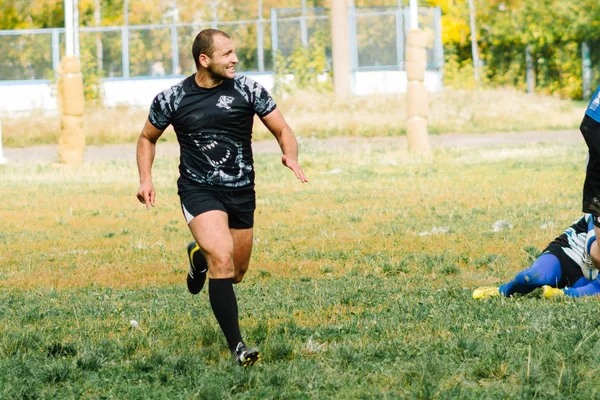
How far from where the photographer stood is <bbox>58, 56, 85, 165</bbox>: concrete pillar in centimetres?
2219

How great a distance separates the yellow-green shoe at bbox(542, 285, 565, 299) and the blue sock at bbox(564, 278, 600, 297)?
0.08 metres

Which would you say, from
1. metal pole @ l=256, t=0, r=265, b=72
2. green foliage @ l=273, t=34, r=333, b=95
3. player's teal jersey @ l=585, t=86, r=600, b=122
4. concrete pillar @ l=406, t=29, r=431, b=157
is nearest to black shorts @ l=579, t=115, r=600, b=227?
player's teal jersey @ l=585, t=86, r=600, b=122

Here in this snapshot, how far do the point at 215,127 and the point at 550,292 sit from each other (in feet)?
9.00

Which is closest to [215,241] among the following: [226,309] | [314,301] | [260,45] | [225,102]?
[226,309]

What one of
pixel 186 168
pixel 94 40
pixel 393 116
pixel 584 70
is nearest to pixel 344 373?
pixel 186 168

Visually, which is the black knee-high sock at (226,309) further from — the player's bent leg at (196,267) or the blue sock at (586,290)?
the blue sock at (586,290)

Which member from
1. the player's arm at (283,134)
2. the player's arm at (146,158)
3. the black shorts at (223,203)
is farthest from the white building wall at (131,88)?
the black shorts at (223,203)

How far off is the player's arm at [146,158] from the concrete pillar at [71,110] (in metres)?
15.5

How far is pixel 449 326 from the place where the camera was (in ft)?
22.2

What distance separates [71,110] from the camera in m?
22.4

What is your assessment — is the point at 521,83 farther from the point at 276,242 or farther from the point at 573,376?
the point at 573,376

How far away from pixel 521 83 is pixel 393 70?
52.8 feet

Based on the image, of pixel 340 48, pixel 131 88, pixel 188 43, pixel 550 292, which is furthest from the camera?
pixel 188 43

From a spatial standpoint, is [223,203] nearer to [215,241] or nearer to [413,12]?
[215,241]
